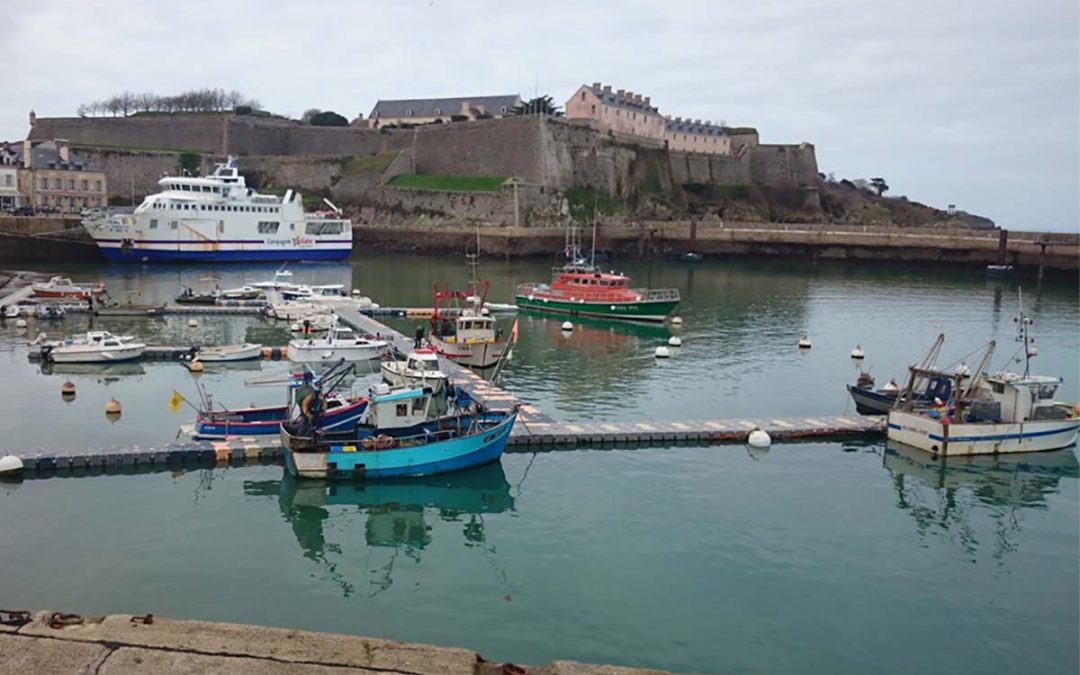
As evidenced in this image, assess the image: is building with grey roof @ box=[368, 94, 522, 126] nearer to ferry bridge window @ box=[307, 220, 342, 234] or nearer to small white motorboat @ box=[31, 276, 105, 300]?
ferry bridge window @ box=[307, 220, 342, 234]

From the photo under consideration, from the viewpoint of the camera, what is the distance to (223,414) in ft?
61.7

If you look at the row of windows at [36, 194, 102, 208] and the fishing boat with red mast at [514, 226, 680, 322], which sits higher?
the row of windows at [36, 194, 102, 208]

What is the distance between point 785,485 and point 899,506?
6.97ft

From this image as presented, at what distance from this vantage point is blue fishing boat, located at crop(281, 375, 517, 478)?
655 inches

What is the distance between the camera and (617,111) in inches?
3211

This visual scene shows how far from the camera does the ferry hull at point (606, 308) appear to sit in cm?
3897

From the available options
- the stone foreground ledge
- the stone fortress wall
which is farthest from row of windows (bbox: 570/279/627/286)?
the stone foreground ledge

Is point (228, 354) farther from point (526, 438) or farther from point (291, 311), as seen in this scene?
point (526, 438)

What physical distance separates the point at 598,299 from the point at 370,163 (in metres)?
45.1

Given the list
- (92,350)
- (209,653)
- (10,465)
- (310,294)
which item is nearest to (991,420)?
(209,653)

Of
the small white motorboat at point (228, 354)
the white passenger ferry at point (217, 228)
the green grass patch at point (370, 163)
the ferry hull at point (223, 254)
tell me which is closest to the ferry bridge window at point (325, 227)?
the white passenger ferry at point (217, 228)

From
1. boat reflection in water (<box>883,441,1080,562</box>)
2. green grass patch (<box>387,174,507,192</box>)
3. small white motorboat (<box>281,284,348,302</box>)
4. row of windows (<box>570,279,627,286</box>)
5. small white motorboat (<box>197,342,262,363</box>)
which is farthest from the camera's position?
green grass patch (<box>387,174,507,192</box>)

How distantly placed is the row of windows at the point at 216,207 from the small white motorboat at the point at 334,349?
35.4 m

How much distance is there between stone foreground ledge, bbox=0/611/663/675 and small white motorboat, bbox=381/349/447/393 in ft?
33.6
